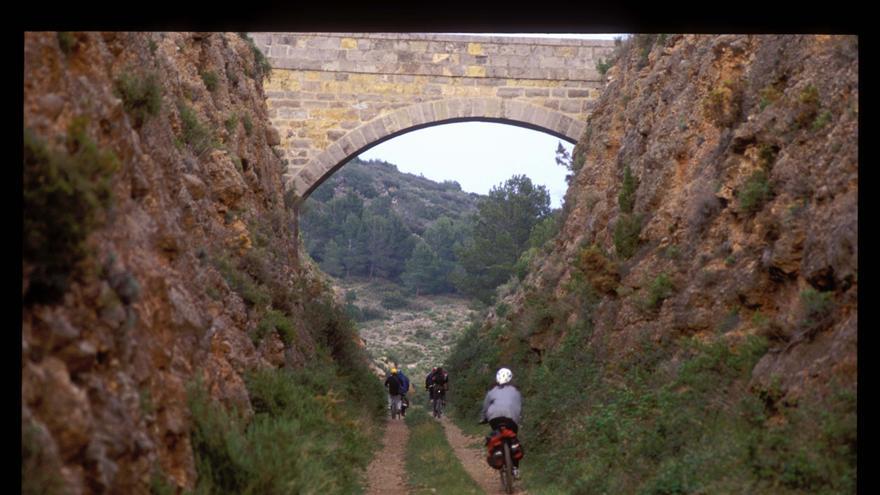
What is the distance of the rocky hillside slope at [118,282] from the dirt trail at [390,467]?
206 centimetres

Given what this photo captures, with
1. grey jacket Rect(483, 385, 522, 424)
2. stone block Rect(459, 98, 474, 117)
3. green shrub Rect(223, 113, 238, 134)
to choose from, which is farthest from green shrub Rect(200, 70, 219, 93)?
stone block Rect(459, 98, 474, 117)

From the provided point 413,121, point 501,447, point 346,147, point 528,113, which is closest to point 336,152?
point 346,147

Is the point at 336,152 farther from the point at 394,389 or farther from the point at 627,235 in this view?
the point at 627,235

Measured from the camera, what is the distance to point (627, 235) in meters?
15.2

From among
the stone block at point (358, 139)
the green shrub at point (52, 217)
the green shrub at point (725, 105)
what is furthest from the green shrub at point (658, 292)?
the stone block at point (358, 139)

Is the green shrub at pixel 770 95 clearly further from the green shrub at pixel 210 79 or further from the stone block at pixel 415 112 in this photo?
the stone block at pixel 415 112

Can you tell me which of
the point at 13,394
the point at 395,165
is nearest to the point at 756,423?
the point at 13,394

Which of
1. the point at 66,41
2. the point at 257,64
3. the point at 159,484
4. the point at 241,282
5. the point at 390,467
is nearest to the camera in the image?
the point at 159,484

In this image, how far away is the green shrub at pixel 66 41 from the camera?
686 cm

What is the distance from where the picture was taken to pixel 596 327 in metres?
15.5

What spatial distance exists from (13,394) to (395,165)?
105822 millimetres

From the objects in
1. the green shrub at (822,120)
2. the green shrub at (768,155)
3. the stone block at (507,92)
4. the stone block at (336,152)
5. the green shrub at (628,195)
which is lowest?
the green shrub at (822,120)

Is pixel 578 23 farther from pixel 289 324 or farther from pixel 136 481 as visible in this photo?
pixel 289 324

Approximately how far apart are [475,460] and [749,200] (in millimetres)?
6486
